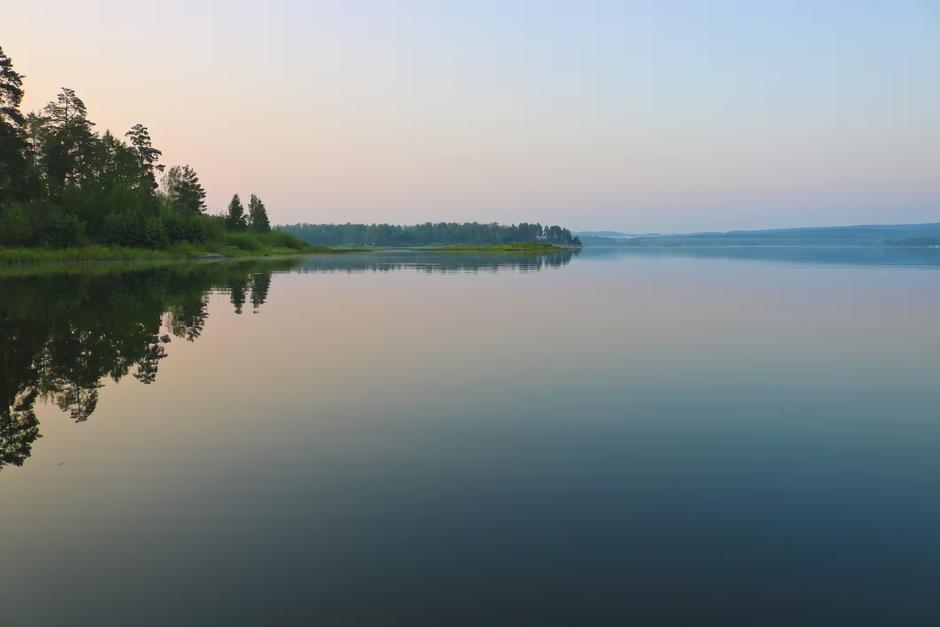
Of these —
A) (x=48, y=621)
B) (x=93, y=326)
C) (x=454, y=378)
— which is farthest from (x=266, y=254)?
(x=48, y=621)

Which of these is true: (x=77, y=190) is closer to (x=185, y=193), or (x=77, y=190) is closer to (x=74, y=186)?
(x=74, y=186)

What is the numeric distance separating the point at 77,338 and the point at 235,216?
15089 cm

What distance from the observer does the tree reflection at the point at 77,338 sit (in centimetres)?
1453

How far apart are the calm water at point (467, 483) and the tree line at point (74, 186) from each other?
69.5m

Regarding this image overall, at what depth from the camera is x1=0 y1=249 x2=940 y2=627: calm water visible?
6.82m

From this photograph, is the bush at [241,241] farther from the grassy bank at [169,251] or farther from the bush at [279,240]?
the bush at [279,240]

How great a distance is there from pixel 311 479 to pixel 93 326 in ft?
70.5

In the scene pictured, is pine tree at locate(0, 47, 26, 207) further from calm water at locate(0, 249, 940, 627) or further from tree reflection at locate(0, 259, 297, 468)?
calm water at locate(0, 249, 940, 627)

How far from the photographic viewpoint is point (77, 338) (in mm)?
23375

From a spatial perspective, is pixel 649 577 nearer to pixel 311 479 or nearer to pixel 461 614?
pixel 461 614

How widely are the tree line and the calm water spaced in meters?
69.5

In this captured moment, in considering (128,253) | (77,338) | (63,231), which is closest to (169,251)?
(128,253)

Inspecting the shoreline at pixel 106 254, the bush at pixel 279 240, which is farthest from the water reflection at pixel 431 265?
the bush at pixel 279 240

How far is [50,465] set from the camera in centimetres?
1080
